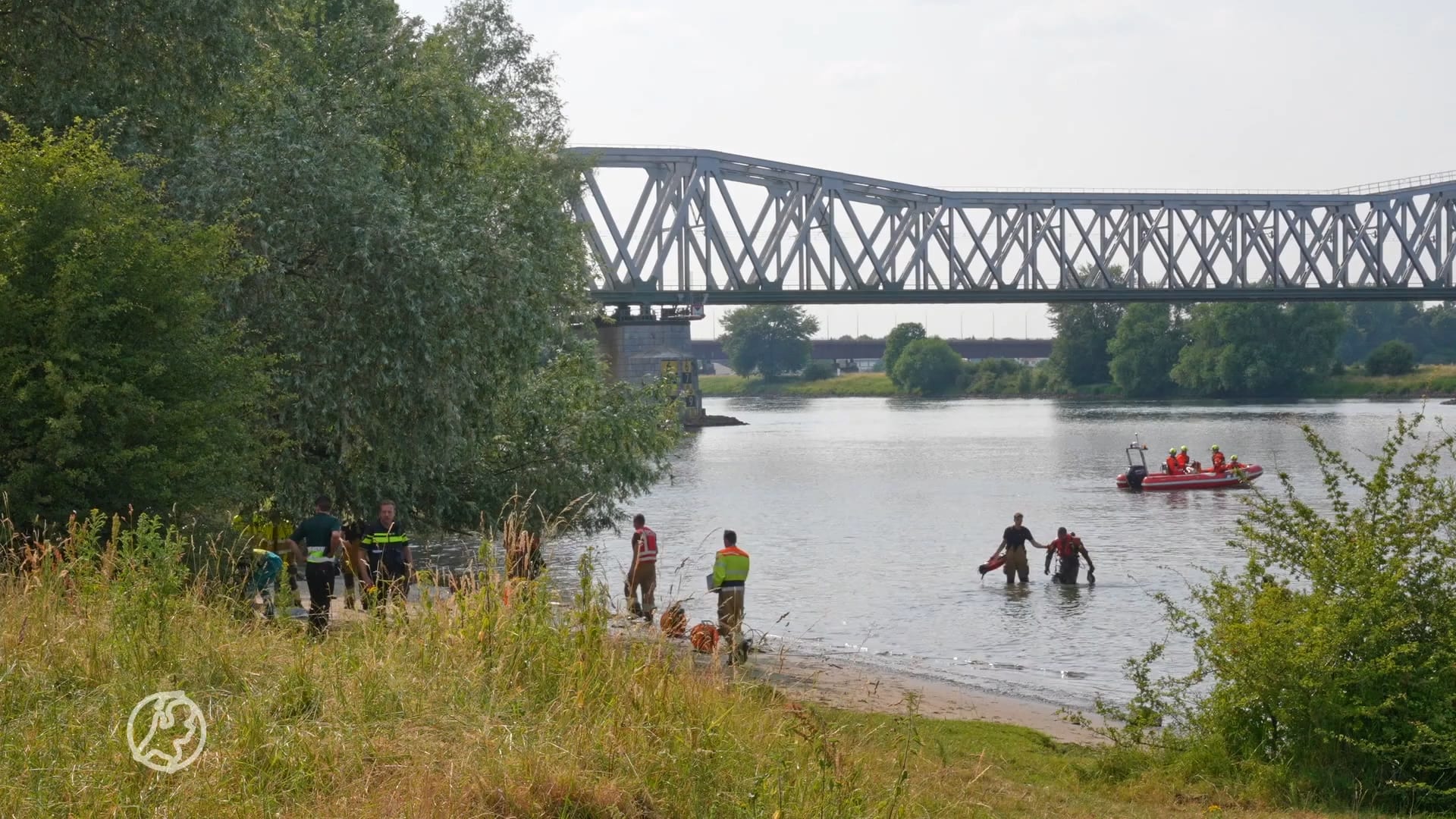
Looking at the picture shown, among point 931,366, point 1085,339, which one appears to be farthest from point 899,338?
point 1085,339

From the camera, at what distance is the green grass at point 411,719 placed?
20.1 feet

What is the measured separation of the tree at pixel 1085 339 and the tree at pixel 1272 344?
19.0 metres

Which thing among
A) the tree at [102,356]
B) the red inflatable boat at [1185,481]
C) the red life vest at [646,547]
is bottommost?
the red inflatable boat at [1185,481]

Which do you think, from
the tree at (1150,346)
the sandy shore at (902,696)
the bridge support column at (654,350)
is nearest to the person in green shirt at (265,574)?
the sandy shore at (902,696)

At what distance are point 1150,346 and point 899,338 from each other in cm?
5838

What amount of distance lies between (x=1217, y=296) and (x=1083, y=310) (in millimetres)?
54054

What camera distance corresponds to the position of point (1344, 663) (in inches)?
440

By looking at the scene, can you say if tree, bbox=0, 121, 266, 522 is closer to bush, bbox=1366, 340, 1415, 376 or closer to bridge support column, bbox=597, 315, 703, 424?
bridge support column, bbox=597, 315, 703, 424

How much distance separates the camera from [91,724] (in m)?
6.67

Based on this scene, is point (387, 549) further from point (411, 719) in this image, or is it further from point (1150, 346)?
point (1150, 346)

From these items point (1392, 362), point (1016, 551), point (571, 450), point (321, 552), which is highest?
point (1392, 362)

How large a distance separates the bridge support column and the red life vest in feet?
191

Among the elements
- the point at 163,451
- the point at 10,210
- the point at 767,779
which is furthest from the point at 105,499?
the point at 767,779

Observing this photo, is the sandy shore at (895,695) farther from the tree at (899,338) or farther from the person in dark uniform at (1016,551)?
the tree at (899,338)
